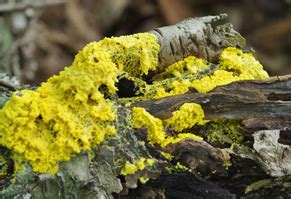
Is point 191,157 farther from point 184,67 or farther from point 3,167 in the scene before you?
point 3,167

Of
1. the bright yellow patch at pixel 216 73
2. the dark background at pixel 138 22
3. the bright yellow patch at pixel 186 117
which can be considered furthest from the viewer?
the dark background at pixel 138 22

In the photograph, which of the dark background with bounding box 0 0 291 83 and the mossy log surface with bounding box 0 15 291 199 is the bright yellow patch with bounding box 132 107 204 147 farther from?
the dark background with bounding box 0 0 291 83

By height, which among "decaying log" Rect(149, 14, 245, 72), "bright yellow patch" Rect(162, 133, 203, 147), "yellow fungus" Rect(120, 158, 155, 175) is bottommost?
"yellow fungus" Rect(120, 158, 155, 175)

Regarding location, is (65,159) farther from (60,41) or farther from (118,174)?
(60,41)

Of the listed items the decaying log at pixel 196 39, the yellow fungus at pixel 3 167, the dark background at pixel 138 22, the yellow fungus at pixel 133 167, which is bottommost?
the yellow fungus at pixel 133 167

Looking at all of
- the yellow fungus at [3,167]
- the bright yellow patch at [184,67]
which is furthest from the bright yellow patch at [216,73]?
the yellow fungus at [3,167]

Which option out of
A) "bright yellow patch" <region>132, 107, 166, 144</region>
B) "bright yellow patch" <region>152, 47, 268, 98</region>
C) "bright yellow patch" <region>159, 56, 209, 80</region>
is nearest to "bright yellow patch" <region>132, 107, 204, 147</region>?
"bright yellow patch" <region>132, 107, 166, 144</region>

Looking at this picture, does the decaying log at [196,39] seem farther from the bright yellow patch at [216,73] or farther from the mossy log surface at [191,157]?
the mossy log surface at [191,157]

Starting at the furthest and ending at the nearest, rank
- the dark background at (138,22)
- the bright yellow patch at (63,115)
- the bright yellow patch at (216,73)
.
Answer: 1. the dark background at (138,22)
2. the bright yellow patch at (216,73)
3. the bright yellow patch at (63,115)

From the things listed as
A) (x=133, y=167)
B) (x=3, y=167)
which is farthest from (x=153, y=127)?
(x=3, y=167)
